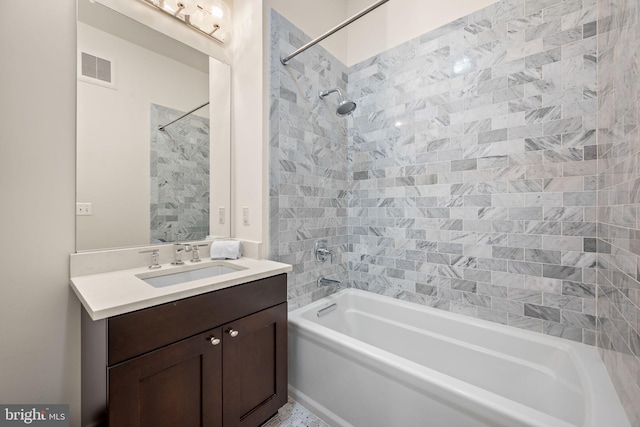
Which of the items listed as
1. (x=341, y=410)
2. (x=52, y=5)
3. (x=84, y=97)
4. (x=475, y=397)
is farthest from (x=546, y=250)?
(x=52, y=5)

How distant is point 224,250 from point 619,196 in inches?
79.4

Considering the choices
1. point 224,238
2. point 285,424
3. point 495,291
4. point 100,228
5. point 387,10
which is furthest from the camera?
point 387,10

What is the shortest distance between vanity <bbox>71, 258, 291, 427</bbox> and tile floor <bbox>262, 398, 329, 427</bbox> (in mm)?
107

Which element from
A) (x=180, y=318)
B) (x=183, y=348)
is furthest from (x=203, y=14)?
(x=183, y=348)

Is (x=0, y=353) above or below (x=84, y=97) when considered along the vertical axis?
below

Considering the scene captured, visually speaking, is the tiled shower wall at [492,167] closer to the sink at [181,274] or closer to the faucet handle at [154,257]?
the sink at [181,274]

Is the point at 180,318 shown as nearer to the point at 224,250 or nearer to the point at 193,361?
the point at 193,361

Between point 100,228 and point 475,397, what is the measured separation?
1915 mm

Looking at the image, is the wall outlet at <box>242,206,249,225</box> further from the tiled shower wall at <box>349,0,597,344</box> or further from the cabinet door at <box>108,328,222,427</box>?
the tiled shower wall at <box>349,0,597,344</box>

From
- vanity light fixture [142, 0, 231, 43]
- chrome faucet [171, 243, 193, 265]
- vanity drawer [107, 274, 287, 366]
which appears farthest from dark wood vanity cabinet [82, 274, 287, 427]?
vanity light fixture [142, 0, 231, 43]

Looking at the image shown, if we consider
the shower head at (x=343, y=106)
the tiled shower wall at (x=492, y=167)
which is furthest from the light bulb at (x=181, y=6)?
the tiled shower wall at (x=492, y=167)

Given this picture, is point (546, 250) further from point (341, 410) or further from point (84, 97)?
point (84, 97)

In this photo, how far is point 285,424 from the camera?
1.45 m

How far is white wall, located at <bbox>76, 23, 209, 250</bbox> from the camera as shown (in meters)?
1.28
